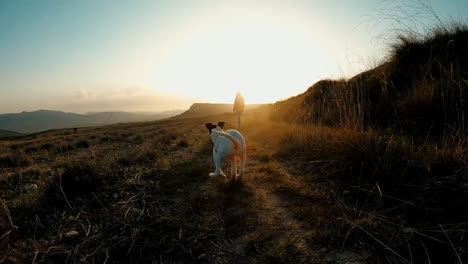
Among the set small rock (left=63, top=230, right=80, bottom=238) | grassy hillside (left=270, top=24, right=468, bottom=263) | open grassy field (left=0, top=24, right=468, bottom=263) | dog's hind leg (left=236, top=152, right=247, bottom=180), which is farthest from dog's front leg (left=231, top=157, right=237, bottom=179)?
small rock (left=63, top=230, right=80, bottom=238)

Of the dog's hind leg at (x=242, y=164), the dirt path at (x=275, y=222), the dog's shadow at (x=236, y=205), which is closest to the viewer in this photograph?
the dirt path at (x=275, y=222)

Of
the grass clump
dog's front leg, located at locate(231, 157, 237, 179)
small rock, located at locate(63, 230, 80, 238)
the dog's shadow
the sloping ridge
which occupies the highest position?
the sloping ridge

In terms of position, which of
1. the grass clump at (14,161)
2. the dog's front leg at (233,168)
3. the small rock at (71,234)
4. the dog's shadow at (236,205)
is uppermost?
the dog's front leg at (233,168)

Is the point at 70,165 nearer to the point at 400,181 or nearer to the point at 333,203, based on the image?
the point at 333,203

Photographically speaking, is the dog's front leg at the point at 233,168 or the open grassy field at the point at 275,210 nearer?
the open grassy field at the point at 275,210

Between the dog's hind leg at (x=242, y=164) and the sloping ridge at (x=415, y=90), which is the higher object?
the sloping ridge at (x=415, y=90)

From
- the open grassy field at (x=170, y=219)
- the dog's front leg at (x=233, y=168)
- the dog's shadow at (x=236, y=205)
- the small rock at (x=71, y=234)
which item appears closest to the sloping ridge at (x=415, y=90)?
the dog's front leg at (x=233, y=168)

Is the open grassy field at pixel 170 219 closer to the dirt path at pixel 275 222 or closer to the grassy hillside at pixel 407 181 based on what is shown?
the dirt path at pixel 275 222

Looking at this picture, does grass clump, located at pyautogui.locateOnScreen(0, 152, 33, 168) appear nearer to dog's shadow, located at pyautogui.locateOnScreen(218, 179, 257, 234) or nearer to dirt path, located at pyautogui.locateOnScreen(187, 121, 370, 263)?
dirt path, located at pyautogui.locateOnScreen(187, 121, 370, 263)

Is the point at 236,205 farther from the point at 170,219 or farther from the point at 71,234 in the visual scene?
the point at 71,234

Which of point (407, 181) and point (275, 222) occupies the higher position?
point (407, 181)

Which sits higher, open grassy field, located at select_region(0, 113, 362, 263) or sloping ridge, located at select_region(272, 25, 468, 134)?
sloping ridge, located at select_region(272, 25, 468, 134)

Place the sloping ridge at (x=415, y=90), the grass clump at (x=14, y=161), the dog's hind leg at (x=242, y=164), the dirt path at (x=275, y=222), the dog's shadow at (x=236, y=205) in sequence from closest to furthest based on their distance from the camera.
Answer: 1. the dirt path at (x=275, y=222)
2. the dog's shadow at (x=236, y=205)
3. the dog's hind leg at (x=242, y=164)
4. the sloping ridge at (x=415, y=90)
5. the grass clump at (x=14, y=161)

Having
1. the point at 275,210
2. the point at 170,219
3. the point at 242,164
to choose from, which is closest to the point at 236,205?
the point at 275,210
